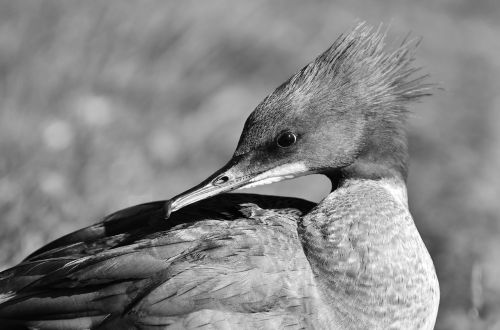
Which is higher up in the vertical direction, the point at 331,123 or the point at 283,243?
the point at 331,123

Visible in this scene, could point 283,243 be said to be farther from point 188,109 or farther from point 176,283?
point 188,109

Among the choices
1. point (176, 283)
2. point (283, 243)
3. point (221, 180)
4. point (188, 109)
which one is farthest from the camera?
point (188, 109)

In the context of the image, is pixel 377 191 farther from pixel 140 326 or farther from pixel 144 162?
pixel 144 162

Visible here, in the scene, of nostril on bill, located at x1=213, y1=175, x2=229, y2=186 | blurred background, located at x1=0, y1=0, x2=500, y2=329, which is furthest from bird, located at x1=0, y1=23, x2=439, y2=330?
blurred background, located at x1=0, y1=0, x2=500, y2=329

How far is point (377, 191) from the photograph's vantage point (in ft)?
12.2

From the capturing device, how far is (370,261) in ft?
11.5

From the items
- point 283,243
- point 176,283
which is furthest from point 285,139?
point 176,283

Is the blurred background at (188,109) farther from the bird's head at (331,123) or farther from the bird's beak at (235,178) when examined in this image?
the bird's beak at (235,178)

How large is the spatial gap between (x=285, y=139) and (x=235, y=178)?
0.25 meters

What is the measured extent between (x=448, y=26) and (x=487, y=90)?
76cm

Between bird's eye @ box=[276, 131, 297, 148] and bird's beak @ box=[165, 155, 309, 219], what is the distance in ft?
0.30

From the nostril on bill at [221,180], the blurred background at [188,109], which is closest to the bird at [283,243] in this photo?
Result: the nostril on bill at [221,180]

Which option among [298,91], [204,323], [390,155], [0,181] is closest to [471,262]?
[390,155]

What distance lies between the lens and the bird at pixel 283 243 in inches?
129
